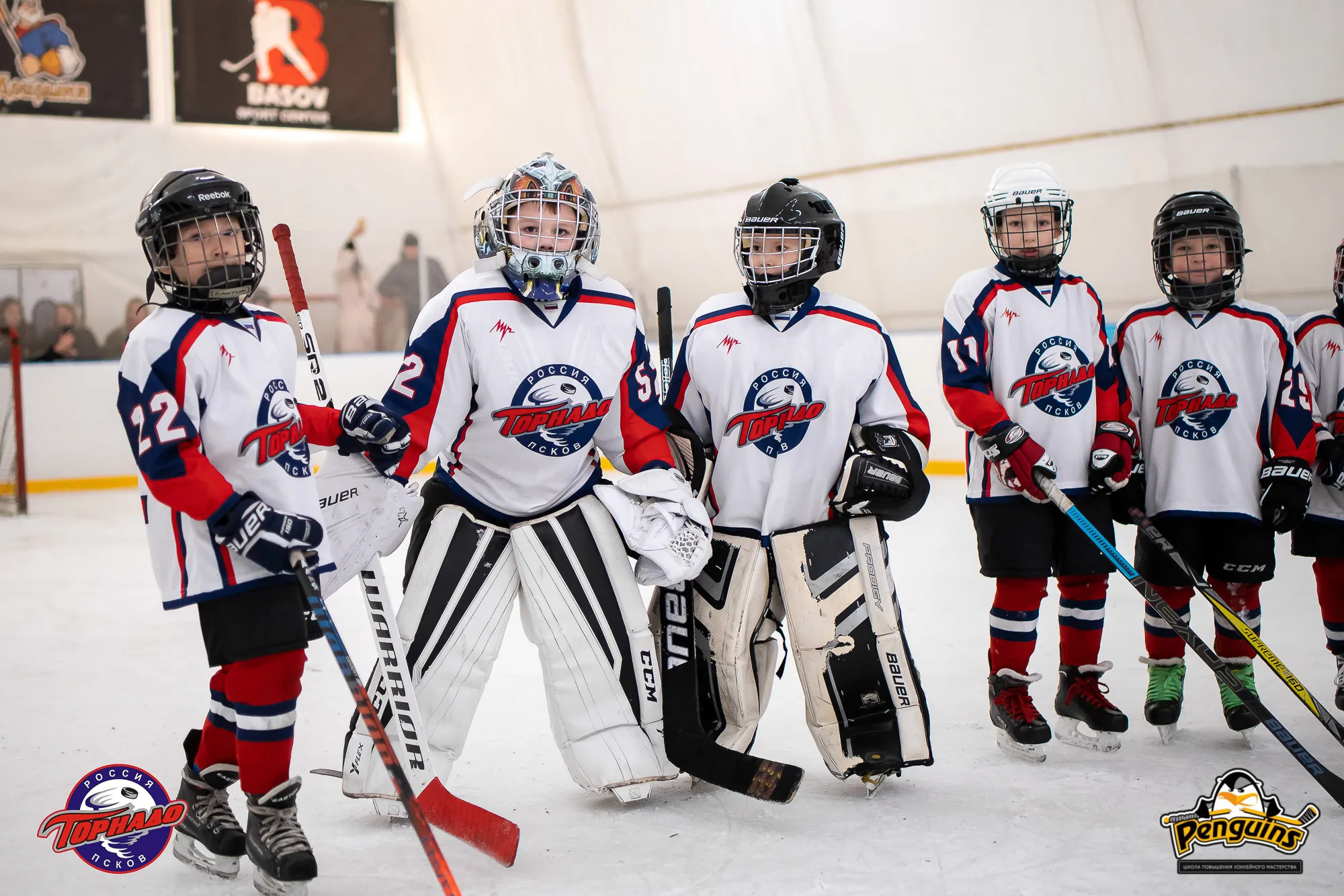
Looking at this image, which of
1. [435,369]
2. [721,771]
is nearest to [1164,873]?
[721,771]

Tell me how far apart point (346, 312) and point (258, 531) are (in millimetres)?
8862

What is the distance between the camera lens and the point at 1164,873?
2166 mm

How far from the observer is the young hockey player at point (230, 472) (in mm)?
2012

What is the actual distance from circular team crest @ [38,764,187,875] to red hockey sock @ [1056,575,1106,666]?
6.67 feet

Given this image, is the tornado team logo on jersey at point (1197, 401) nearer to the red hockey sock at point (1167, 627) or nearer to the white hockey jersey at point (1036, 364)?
the white hockey jersey at point (1036, 364)

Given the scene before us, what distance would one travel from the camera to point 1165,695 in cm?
293

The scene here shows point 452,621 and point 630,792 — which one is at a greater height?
point 452,621

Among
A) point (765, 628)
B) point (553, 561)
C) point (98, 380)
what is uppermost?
point (98, 380)

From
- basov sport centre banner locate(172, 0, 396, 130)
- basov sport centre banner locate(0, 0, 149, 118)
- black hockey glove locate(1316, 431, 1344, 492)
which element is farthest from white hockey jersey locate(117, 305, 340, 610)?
basov sport centre banner locate(172, 0, 396, 130)

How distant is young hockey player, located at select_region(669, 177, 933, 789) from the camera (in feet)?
8.46

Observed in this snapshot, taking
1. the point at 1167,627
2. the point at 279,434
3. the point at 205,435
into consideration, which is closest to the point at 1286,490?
the point at 1167,627

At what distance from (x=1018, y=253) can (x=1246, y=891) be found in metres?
1.48

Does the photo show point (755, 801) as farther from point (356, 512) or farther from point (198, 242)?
point (198, 242)

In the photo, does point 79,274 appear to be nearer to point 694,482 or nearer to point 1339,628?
point 694,482
